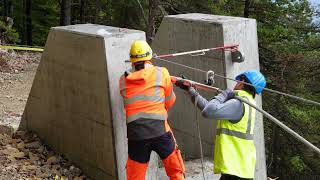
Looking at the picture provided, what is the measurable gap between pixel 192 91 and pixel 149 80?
503mm

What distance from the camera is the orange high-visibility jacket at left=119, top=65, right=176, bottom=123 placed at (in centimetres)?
523

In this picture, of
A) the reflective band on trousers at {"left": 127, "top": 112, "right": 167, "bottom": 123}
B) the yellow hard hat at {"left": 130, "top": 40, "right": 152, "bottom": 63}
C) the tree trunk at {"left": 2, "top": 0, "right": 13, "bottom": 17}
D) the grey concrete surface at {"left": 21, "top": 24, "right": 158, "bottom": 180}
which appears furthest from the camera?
the tree trunk at {"left": 2, "top": 0, "right": 13, "bottom": 17}

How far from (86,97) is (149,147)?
5.24ft

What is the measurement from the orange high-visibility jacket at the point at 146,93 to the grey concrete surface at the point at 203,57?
1.62 metres

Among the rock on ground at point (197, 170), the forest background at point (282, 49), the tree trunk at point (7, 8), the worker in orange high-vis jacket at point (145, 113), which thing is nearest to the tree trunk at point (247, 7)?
the forest background at point (282, 49)

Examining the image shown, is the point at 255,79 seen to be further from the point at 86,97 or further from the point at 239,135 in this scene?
the point at 86,97

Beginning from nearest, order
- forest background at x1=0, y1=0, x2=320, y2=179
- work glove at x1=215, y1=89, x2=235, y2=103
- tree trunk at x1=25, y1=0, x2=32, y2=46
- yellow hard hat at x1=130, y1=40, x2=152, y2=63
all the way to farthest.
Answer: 1. work glove at x1=215, y1=89, x2=235, y2=103
2. yellow hard hat at x1=130, y1=40, x2=152, y2=63
3. forest background at x1=0, y1=0, x2=320, y2=179
4. tree trunk at x1=25, y1=0, x2=32, y2=46

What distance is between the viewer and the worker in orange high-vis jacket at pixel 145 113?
5.23 metres

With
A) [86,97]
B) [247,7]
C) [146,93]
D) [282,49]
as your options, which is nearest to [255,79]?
[146,93]

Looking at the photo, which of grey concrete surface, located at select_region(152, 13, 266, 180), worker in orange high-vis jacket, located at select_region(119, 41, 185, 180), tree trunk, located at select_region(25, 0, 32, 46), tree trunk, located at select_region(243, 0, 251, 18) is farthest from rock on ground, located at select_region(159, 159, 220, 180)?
tree trunk, located at select_region(25, 0, 32, 46)

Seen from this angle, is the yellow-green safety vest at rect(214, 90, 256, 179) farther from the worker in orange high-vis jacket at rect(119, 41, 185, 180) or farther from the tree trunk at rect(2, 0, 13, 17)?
the tree trunk at rect(2, 0, 13, 17)

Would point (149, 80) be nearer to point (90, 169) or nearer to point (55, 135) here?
point (90, 169)

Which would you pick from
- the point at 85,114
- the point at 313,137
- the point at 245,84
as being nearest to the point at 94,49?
the point at 85,114

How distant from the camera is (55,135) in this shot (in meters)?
7.41
